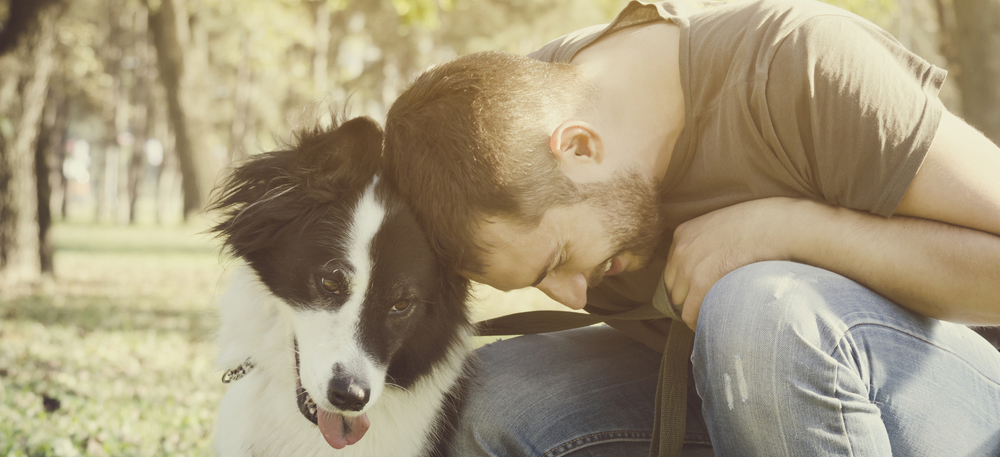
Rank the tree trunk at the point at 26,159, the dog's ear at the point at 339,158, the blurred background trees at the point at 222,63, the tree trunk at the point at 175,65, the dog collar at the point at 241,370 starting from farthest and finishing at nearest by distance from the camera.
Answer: the tree trunk at the point at 175,65 → the tree trunk at the point at 26,159 → the blurred background trees at the point at 222,63 → the dog collar at the point at 241,370 → the dog's ear at the point at 339,158

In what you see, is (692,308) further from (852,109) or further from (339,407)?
(339,407)

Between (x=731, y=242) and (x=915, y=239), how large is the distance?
0.45 m

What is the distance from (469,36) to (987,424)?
21862 mm

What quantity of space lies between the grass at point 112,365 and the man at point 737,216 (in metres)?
0.55

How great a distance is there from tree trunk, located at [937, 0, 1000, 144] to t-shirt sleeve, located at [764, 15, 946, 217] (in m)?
5.60

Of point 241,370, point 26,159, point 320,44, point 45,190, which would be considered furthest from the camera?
point 320,44

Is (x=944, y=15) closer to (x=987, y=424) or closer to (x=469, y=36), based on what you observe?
(x=987, y=424)

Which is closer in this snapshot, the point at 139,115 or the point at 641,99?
the point at 641,99

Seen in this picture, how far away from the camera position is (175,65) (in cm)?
1305

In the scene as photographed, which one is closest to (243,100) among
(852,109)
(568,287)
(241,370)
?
(241,370)

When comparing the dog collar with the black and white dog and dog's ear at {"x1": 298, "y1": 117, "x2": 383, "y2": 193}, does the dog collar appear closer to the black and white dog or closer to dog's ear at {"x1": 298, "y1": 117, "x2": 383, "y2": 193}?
the black and white dog

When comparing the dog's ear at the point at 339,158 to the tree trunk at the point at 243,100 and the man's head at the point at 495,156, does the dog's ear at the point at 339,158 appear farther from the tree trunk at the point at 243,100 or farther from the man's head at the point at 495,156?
the tree trunk at the point at 243,100

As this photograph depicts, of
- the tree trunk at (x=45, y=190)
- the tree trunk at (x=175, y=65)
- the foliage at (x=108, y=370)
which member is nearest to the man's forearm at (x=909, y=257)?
the foliage at (x=108, y=370)

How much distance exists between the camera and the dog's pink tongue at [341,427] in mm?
2197
